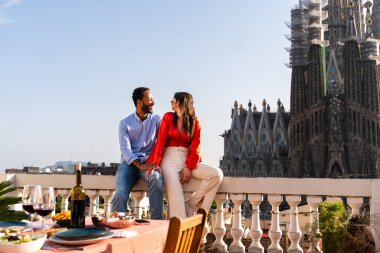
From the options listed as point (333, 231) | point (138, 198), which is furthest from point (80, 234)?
point (138, 198)

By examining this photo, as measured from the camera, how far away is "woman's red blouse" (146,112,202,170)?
5.83 metres

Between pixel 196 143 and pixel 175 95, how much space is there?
59 centimetres

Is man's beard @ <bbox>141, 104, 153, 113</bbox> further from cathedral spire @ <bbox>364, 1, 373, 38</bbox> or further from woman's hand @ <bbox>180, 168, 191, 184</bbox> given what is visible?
cathedral spire @ <bbox>364, 1, 373, 38</bbox>

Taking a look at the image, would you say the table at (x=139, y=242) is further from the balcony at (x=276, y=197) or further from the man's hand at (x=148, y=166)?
the balcony at (x=276, y=197)

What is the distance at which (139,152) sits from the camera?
6137 mm

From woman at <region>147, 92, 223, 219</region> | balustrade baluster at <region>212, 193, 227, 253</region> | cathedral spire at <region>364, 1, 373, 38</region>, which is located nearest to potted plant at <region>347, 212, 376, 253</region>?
balustrade baluster at <region>212, 193, 227, 253</region>

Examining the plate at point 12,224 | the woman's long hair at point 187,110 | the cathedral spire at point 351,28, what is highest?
the cathedral spire at point 351,28

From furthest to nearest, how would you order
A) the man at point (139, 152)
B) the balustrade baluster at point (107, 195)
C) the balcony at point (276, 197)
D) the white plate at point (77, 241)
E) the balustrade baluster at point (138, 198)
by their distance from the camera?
the balustrade baluster at point (107, 195) < the balustrade baluster at point (138, 198) < the balcony at point (276, 197) < the man at point (139, 152) < the white plate at point (77, 241)

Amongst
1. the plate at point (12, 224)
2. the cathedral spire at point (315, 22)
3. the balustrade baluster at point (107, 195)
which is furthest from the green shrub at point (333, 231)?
the cathedral spire at point (315, 22)

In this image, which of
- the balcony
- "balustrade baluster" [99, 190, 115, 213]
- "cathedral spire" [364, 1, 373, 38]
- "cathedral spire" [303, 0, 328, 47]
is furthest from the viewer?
"cathedral spire" [364, 1, 373, 38]

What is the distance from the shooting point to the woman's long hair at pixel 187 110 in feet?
18.9

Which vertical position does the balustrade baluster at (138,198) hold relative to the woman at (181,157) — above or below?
below

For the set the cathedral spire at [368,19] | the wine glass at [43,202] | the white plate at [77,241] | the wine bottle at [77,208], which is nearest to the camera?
the white plate at [77,241]

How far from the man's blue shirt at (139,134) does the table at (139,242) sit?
246cm
